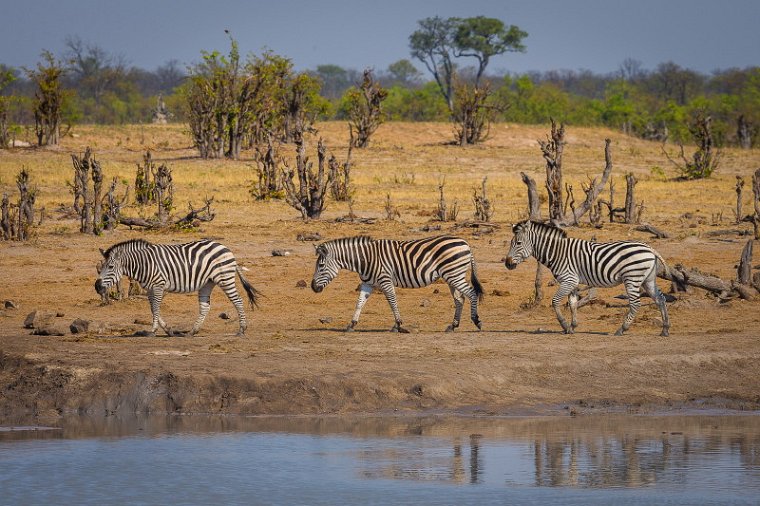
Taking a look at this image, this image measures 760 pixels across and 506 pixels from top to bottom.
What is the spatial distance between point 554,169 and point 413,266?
32.4 ft

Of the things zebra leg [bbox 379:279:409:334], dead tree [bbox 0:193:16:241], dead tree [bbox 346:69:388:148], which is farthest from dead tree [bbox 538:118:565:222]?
dead tree [bbox 346:69:388:148]

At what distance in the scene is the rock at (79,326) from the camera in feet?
46.2

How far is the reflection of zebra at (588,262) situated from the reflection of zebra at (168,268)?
3.49 m

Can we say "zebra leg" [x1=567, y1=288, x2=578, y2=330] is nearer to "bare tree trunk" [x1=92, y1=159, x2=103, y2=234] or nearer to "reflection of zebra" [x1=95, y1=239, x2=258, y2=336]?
"reflection of zebra" [x1=95, y1=239, x2=258, y2=336]

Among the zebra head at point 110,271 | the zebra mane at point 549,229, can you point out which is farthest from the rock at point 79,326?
the zebra mane at point 549,229

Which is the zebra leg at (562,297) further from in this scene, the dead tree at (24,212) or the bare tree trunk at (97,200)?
the dead tree at (24,212)

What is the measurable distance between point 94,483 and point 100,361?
2815 millimetres

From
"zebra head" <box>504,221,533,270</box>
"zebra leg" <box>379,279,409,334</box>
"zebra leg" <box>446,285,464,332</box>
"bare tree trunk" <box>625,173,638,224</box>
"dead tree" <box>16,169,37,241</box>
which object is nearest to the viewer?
"zebra leg" <box>379,279,409,334</box>

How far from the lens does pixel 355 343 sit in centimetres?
1362

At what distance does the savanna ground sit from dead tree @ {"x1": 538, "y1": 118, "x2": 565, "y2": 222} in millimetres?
737

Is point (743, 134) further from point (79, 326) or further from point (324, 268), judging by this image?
point (79, 326)

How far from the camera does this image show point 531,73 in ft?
467

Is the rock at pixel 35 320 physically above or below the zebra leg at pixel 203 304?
below

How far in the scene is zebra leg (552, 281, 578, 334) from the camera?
14.2 meters
